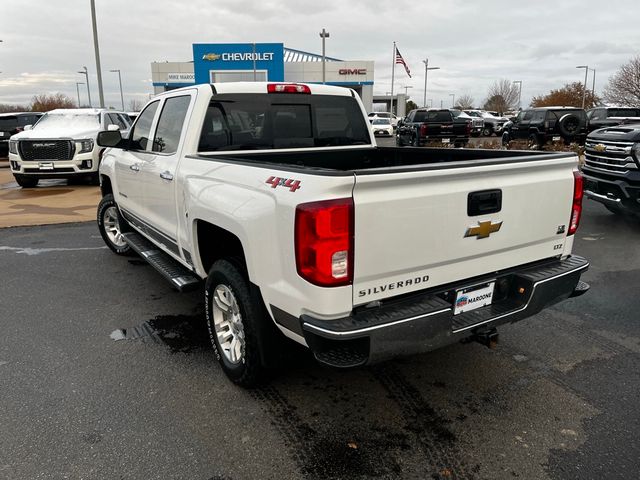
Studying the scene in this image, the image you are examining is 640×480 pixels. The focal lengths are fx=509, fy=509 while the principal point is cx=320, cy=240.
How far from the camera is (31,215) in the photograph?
9.29m

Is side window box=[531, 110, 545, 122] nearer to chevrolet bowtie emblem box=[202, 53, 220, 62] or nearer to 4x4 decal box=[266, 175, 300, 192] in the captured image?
4x4 decal box=[266, 175, 300, 192]

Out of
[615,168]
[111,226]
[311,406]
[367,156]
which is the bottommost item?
[311,406]

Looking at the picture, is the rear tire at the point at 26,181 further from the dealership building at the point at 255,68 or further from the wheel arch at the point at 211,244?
the dealership building at the point at 255,68

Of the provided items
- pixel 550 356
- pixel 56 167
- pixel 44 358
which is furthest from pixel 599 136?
pixel 56 167

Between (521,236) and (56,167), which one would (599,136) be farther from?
(56,167)

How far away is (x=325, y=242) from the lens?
2.38 m

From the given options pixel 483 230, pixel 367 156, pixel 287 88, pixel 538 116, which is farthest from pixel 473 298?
pixel 538 116

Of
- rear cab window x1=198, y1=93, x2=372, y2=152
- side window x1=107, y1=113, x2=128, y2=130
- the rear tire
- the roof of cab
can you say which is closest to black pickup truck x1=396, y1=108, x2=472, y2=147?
side window x1=107, y1=113, x2=128, y2=130

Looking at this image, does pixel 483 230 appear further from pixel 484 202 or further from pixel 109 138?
pixel 109 138

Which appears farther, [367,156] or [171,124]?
[367,156]

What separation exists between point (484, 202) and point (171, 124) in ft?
9.09

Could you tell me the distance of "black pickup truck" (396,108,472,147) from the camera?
19922mm

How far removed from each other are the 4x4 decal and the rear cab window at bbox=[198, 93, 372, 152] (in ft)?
4.91

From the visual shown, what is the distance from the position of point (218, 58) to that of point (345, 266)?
4333 cm
